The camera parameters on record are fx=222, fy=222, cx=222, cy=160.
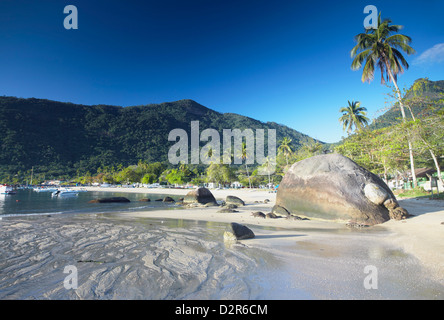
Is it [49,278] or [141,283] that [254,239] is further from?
[49,278]

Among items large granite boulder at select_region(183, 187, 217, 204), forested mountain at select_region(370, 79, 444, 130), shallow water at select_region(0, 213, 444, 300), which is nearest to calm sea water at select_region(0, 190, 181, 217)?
large granite boulder at select_region(183, 187, 217, 204)

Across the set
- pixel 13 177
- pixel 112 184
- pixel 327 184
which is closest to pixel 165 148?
pixel 112 184

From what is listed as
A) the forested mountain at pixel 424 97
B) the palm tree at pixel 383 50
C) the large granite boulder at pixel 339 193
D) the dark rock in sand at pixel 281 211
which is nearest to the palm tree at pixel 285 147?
the palm tree at pixel 383 50

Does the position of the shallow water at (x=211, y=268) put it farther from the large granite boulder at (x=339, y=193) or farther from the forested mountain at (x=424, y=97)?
the forested mountain at (x=424, y=97)

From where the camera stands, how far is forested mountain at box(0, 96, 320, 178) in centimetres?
10821

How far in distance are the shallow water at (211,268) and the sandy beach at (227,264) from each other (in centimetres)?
2

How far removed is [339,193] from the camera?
9992 mm

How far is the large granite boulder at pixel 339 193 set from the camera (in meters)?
9.66

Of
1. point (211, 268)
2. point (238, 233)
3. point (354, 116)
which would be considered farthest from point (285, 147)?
point (211, 268)
